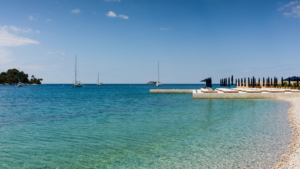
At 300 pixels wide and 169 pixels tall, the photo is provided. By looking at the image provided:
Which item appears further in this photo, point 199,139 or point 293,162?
point 199,139

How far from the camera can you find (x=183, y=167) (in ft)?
19.4

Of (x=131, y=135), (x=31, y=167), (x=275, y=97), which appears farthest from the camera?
(x=275, y=97)

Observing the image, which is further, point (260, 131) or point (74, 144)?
point (260, 131)

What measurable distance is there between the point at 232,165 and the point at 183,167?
1.51m

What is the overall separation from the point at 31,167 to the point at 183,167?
482 cm

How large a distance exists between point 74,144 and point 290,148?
873 cm

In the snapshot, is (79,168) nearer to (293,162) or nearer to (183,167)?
(183,167)

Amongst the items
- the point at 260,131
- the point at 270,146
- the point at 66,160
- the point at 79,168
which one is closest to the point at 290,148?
the point at 270,146

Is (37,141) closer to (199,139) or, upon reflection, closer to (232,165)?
(199,139)

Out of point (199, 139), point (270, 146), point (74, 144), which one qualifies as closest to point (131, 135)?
point (74, 144)

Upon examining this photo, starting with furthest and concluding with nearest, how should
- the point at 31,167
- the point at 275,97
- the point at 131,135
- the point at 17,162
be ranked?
the point at 275,97 < the point at 131,135 < the point at 17,162 < the point at 31,167

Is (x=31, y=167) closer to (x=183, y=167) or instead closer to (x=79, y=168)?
(x=79, y=168)

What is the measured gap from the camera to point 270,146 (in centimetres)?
757

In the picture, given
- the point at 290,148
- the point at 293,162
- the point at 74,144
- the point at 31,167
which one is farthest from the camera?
the point at 74,144
